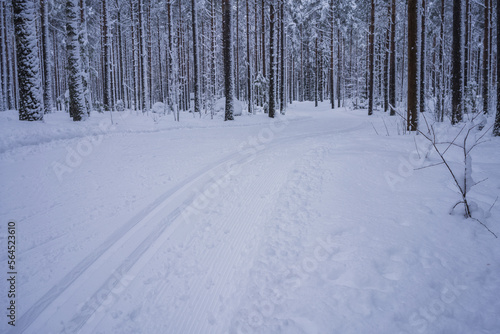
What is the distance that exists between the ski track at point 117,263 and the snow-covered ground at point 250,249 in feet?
0.04

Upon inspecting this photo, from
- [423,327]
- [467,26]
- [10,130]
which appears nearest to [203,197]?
[423,327]

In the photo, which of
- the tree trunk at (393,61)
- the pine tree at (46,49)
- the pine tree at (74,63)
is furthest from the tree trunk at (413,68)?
the pine tree at (46,49)

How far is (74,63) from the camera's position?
10578 millimetres

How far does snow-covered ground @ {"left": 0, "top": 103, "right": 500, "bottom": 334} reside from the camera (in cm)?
180

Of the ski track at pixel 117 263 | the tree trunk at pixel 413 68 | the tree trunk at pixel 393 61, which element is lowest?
the ski track at pixel 117 263

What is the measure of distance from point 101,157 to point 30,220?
9.47 feet

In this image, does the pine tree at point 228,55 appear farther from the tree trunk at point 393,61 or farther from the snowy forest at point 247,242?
the tree trunk at point 393,61

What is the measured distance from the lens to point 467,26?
1944 centimetres

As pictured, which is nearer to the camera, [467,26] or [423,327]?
[423,327]

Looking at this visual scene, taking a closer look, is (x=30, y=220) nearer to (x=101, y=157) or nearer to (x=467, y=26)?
(x=101, y=157)

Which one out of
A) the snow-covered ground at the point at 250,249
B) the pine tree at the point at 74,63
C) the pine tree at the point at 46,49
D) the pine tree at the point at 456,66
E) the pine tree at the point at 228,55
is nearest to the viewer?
the snow-covered ground at the point at 250,249

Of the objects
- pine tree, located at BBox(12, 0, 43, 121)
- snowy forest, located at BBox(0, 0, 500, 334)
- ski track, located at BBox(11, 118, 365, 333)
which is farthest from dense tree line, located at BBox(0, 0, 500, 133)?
ski track, located at BBox(11, 118, 365, 333)

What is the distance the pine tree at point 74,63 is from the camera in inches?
410

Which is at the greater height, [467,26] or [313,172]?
[467,26]
